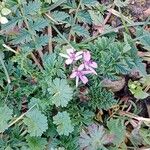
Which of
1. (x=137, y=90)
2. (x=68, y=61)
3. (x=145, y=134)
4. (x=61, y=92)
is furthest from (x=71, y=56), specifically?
(x=145, y=134)

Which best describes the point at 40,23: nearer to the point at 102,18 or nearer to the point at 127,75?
the point at 102,18

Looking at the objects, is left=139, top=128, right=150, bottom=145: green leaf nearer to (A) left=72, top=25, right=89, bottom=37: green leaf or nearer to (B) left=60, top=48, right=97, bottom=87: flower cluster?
(B) left=60, top=48, right=97, bottom=87: flower cluster

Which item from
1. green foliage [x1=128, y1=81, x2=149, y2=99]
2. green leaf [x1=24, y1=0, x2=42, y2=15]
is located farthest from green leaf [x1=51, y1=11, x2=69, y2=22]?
green foliage [x1=128, y1=81, x2=149, y2=99]

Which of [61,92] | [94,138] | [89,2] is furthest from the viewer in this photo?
[89,2]

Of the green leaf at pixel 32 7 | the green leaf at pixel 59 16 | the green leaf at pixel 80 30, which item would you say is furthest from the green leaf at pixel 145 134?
the green leaf at pixel 32 7

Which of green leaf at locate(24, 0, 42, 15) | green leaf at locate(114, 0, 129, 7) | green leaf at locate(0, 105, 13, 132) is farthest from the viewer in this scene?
green leaf at locate(114, 0, 129, 7)

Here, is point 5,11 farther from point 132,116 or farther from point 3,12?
point 132,116

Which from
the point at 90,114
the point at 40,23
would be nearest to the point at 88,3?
the point at 40,23

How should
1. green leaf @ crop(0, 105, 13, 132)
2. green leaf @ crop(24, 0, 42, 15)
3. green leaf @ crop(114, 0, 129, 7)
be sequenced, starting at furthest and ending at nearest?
green leaf @ crop(114, 0, 129, 7) < green leaf @ crop(24, 0, 42, 15) < green leaf @ crop(0, 105, 13, 132)
